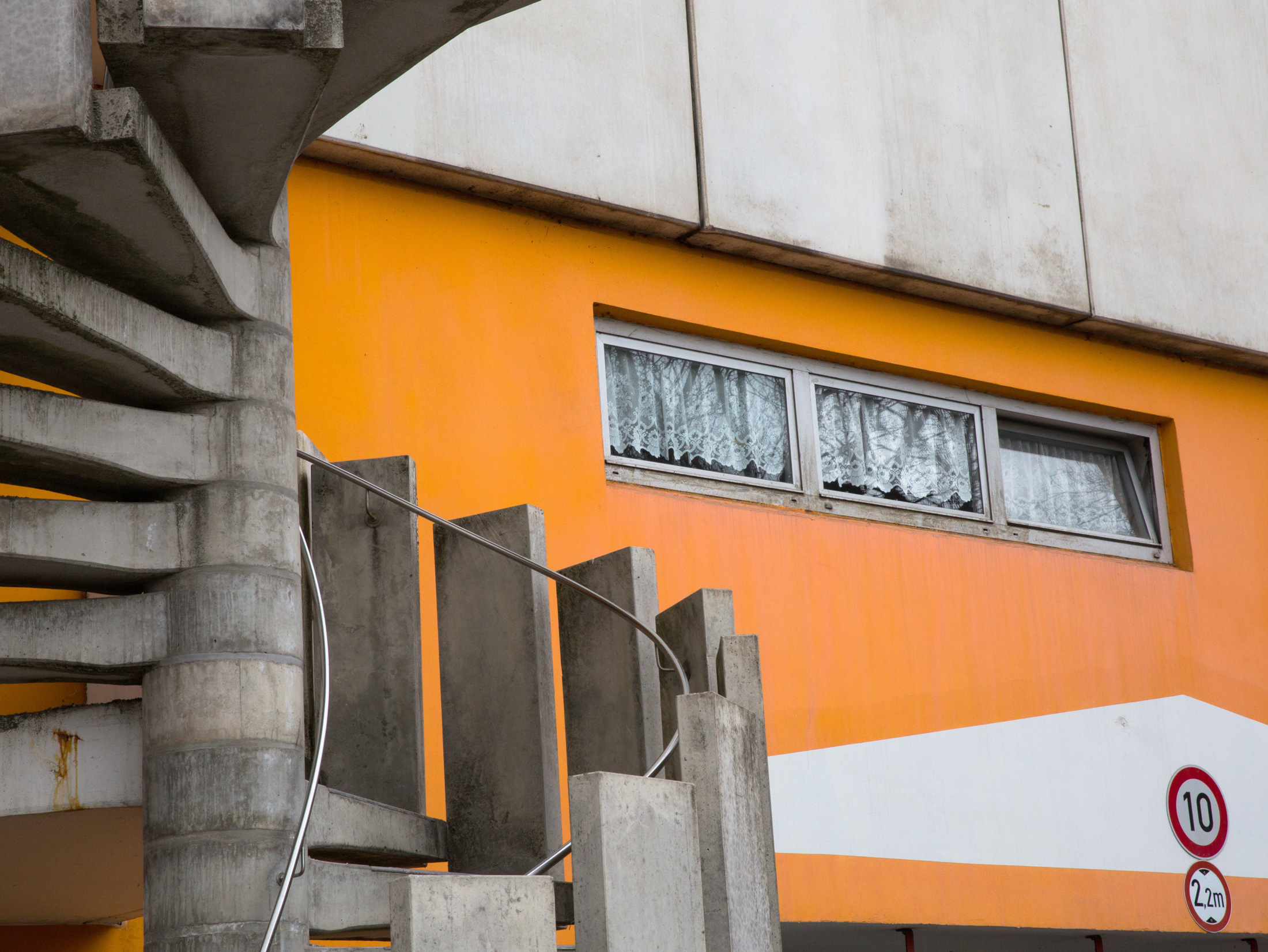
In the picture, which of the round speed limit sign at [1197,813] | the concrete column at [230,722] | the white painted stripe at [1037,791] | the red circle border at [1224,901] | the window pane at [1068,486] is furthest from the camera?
the window pane at [1068,486]

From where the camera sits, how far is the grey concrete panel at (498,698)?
4.65m

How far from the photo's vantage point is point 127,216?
141 inches

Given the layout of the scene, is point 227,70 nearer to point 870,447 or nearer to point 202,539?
point 202,539

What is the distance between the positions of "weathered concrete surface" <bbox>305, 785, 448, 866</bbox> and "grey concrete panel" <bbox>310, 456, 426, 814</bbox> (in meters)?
0.11

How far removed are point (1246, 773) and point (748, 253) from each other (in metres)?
3.58

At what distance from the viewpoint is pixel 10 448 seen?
3592 mm

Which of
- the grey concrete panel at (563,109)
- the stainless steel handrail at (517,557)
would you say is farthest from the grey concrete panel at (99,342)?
the grey concrete panel at (563,109)

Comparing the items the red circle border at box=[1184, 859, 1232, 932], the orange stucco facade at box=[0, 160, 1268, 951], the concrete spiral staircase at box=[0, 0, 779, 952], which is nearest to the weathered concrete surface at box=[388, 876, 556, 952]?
the concrete spiral staircase at box=[0, 0, 779, 952]

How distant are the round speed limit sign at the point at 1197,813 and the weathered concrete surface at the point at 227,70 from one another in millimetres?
5640

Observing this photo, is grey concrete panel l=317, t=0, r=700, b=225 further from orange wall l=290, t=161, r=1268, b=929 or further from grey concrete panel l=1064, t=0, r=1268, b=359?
grey concrete panel l=1064, t=0, r=1268, b=359

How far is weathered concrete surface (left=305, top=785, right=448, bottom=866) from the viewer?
4.11 m

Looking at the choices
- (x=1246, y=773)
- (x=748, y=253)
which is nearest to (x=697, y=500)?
(x=748, y=253)

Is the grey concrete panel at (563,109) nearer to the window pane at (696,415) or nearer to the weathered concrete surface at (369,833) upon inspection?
the window pane at (696,415)

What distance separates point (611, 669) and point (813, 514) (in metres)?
2.61
